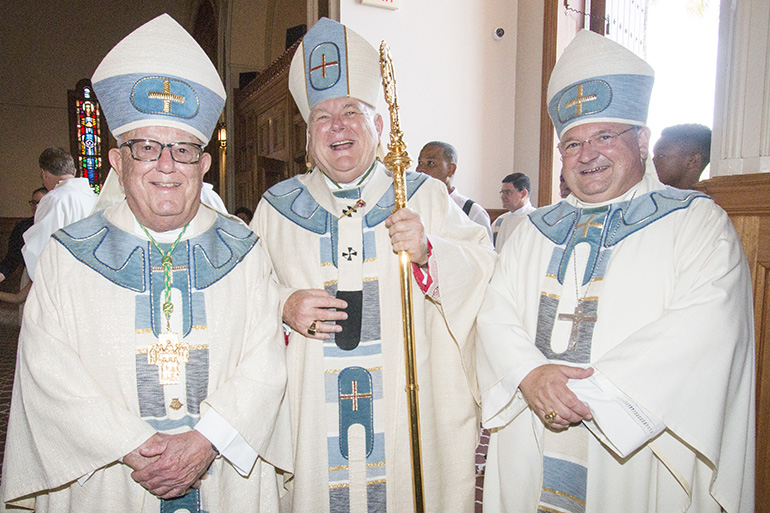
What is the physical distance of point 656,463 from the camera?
75.8 inches

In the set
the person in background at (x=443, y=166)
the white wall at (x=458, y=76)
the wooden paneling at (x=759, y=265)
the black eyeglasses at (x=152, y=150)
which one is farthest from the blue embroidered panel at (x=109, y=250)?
the white wall at (x=458, y=76)

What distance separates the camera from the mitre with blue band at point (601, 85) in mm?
2068

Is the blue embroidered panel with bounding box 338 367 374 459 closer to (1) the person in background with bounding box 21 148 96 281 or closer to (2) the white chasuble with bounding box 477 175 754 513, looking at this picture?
(2) the white chasuble with bounding box 477 175 754 513

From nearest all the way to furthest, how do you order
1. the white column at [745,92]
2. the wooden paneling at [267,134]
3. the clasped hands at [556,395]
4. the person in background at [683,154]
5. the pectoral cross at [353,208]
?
the clasped hands at [556,395] → the pectoral cross at [353,208] → the white column at [745,92] → the person in background at [683,154] → the wooden paneling at [267,134]

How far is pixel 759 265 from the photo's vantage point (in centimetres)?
245

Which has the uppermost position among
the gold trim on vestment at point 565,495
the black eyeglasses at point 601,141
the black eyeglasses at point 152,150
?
the black eyeglasses at point 601,141

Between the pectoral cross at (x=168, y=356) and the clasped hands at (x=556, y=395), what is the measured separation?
3.96 feet

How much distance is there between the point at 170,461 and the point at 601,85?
2011 mm

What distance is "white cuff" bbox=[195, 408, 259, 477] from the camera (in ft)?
5.79

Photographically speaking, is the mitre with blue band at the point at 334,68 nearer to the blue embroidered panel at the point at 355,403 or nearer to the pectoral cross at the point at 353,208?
the pectoral cross at the point at 353,208

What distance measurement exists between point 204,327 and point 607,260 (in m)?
1.50

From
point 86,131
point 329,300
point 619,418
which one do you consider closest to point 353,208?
point 329,300

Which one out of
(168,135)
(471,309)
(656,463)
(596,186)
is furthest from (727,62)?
(168,135)

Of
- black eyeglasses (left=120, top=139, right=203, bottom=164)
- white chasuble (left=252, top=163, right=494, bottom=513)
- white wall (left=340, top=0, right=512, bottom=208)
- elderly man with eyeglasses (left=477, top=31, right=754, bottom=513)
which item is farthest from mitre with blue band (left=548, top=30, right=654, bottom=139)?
white wall (left=340, top=0, right=512, bottom=208)
